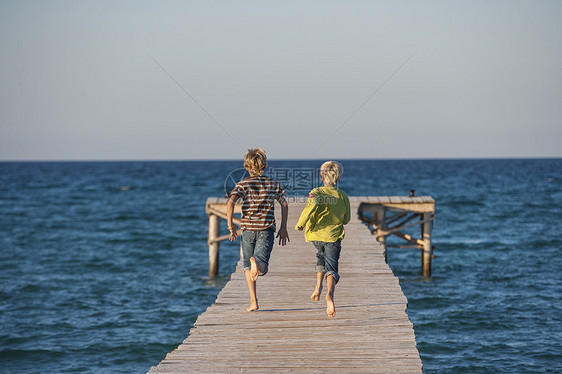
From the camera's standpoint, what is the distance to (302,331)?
620cm

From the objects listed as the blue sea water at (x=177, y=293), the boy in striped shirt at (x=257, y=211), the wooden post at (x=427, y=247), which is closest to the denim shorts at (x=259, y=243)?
the boy in striped shirt at (x=257, y=211)

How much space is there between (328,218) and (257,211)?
0.81 m

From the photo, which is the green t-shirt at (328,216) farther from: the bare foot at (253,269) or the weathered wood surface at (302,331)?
the weathered wood surface at (302,331)

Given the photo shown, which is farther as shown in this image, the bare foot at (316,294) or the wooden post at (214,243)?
the wooden post at (214,243)

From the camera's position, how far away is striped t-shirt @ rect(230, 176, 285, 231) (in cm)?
635

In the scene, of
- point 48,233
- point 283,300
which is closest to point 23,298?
point 283,300

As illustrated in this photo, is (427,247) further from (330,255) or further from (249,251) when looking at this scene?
(249,251)

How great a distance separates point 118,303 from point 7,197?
47268 millimetres

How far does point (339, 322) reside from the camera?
6.47m

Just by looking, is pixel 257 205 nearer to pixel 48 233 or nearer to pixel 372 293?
pixel 372 293

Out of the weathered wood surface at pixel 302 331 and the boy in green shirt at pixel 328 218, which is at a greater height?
the boy in green shirt at pixel 328 218

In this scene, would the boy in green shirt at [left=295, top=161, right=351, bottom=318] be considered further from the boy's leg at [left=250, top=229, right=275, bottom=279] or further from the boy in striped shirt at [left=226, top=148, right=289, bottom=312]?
the boy's leg at [left=250, top=229, right=275, bottom=279]

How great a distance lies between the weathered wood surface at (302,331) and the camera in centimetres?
537

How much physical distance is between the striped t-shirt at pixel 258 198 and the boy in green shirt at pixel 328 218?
14.7 inches
